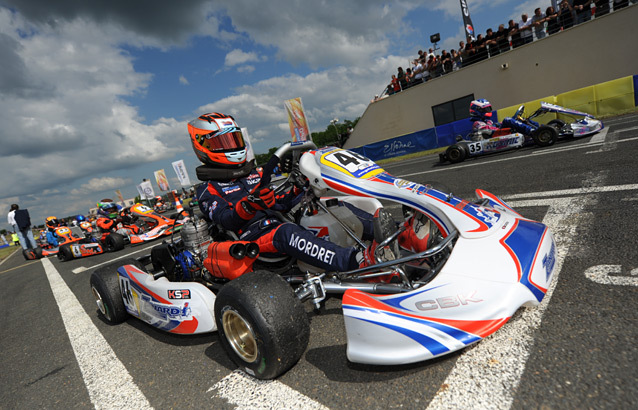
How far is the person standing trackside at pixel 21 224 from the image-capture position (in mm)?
11906

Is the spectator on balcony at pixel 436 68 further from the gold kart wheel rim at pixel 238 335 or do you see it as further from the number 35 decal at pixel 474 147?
the gold kart wheel rim at pixel 238 335

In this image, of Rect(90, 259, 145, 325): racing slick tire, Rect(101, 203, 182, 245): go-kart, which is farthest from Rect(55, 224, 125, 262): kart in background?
Rect(90, 259, 145, 325): racing slick tire

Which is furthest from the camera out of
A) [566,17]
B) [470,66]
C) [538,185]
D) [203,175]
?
[470,66]

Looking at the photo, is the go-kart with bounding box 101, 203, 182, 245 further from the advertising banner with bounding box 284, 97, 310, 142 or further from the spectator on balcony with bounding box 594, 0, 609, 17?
the spectator on balcony with bounding box 594, 0, 609, 17

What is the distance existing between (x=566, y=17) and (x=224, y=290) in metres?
18.5

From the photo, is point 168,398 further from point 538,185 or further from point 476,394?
point 538,185

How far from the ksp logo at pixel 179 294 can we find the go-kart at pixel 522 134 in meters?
7.75

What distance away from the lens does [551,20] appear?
14.2 metres

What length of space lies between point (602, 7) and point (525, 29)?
261cm

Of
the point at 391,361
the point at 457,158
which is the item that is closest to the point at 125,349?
the point at 391,361

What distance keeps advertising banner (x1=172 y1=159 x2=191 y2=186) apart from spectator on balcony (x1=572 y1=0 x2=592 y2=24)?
26179 millimetres

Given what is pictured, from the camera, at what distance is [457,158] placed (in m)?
8.34

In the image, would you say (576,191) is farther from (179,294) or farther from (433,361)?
(179,294)

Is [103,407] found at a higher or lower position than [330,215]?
lower
